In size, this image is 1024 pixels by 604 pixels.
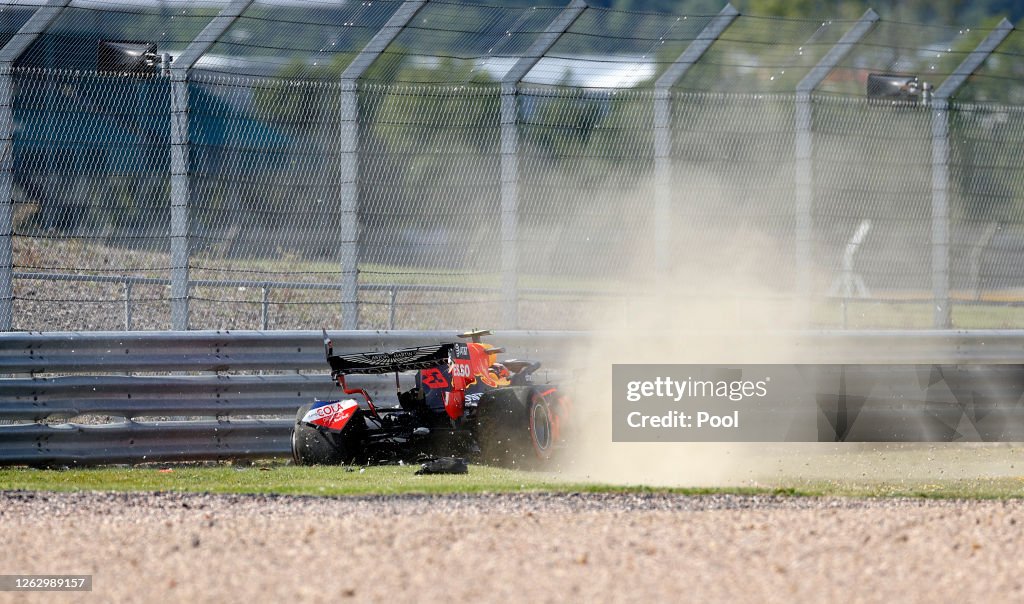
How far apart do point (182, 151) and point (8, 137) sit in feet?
4.39

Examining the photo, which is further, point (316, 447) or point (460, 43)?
point (460, 43)

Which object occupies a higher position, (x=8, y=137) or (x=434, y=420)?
(x=8, y=137)

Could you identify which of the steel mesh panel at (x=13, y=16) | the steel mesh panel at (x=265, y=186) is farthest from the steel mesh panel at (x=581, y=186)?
the steel mesh panel at (x=13, y=16)

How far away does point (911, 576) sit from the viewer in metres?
5.12

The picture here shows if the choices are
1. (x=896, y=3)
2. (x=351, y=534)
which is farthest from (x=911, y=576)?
(x=896, y=3)

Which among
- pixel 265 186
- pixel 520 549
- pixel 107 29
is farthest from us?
pixel 265 186

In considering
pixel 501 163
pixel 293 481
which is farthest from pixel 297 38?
pixel 293 481

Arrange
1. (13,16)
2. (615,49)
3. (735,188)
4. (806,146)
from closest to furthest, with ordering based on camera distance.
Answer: (13,16), (615,49), (735,188), (806,146)

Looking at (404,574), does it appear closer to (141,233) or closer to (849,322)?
(141,233)

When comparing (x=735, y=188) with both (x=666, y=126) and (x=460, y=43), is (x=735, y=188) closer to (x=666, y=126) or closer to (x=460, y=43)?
(x=666, y=126)

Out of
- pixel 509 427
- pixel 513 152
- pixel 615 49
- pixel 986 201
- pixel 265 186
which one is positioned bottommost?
pixel 509 427

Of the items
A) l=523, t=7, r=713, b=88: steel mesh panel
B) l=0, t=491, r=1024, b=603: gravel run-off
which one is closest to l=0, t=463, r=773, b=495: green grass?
l=0, t=491, r=1024, b=603: gravel run-off

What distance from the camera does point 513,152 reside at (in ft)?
36.7

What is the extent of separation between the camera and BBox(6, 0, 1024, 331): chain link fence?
1019 cm
